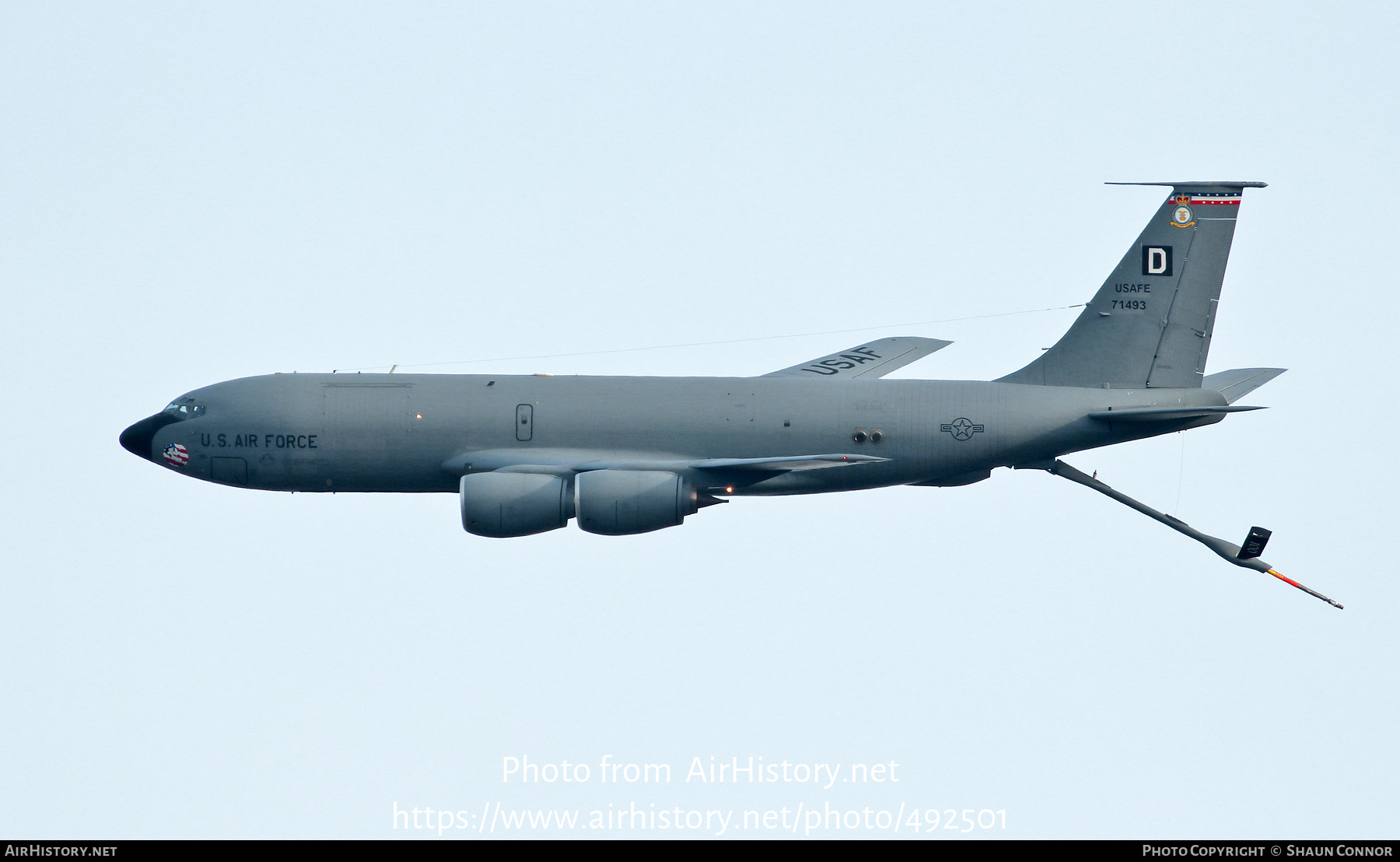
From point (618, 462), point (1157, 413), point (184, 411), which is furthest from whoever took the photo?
point (184, 411)

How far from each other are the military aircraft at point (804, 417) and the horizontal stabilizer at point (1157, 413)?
0.06 m

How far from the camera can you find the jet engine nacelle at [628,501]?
43.5m

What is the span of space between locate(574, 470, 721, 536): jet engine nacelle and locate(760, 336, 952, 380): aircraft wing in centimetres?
607

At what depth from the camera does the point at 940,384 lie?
45.7m

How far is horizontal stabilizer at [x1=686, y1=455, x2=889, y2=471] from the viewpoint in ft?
144

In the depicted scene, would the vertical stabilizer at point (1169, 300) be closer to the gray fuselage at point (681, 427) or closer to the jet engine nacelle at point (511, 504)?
the gray fuselage at point (681, 427)

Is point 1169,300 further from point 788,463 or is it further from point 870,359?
point 788,463

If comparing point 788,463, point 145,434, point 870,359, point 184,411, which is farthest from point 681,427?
point 145,434

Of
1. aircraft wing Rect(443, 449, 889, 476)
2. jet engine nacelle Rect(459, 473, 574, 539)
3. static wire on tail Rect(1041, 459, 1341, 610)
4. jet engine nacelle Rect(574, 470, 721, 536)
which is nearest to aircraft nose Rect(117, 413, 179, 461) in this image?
aircraft wing Rect(443, 449, 889, 476)

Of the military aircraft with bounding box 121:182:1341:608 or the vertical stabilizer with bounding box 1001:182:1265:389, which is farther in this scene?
the vertical stabilizer with bounding box 1001:182:1265:389

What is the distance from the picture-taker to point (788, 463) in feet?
144

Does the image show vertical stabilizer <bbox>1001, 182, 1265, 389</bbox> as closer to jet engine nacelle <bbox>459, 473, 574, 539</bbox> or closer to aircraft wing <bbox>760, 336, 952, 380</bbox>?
aircraft wing <bbox>760, 336, 952, 380</bbox>

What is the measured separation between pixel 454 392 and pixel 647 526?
20.7ft

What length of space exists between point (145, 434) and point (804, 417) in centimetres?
1732
